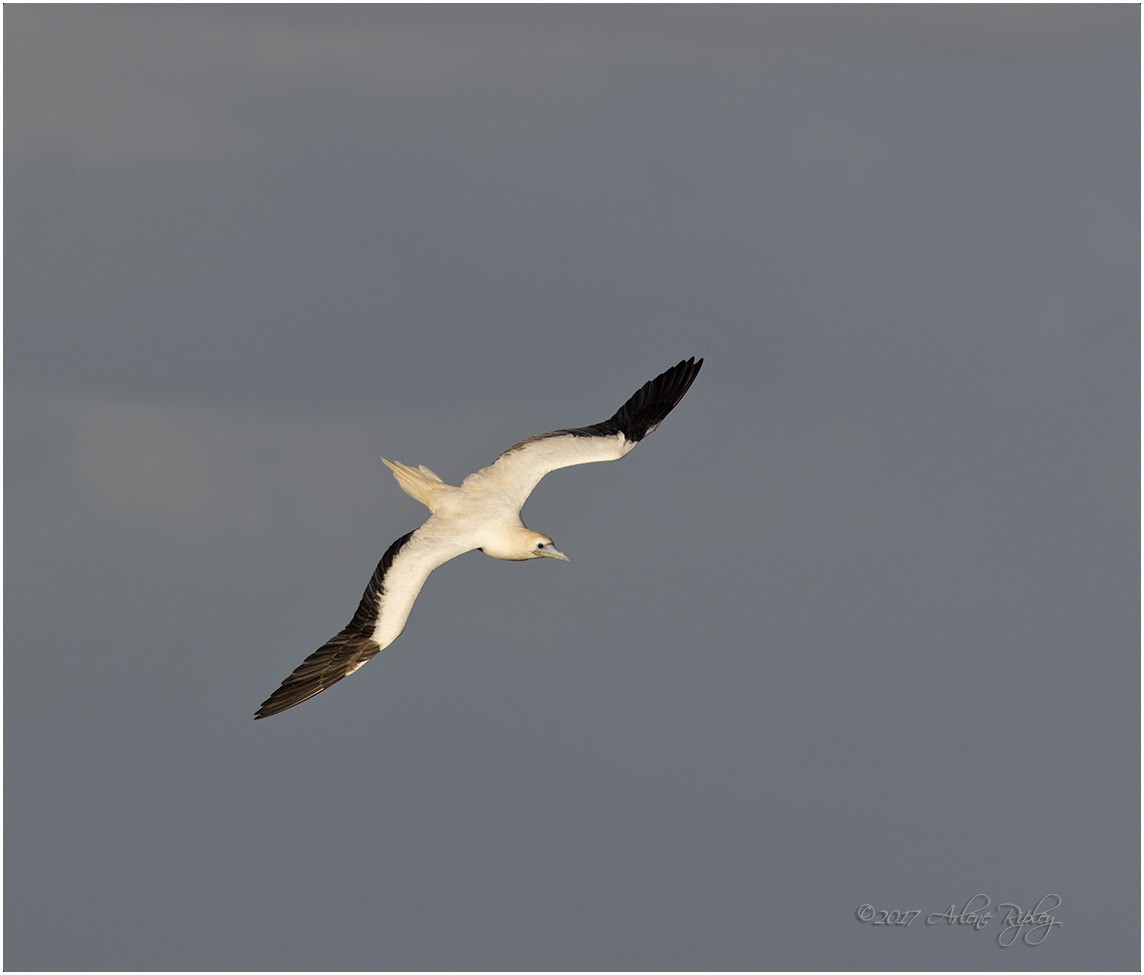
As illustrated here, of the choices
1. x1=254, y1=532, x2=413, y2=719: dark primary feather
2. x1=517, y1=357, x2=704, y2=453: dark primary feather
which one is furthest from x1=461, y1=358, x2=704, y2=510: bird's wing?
x1=254, y1=532, x2=413, y2=719: dark primary feather

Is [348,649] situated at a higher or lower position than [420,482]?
lower

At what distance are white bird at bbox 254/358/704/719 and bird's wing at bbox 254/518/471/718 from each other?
0.02 metres

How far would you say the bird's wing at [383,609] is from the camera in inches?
1211

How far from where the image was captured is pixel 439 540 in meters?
30.9

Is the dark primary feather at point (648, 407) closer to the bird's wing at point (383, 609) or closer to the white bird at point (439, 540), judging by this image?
the white bird at point (439, 540)

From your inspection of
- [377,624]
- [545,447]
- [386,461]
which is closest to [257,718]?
[377,624]

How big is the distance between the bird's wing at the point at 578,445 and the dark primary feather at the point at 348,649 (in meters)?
1.82

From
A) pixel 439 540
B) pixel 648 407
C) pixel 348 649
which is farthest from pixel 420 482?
pixel 648 407

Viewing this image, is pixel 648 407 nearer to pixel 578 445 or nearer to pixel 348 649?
pixel 578 445

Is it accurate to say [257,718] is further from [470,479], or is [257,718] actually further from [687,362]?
[687,362]

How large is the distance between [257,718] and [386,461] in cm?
460

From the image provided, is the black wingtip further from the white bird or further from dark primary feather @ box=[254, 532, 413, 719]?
dark primary feather @ box=[254, 532, 413, 719]

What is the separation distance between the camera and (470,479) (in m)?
31.9

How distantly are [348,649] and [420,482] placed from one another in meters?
2.88
